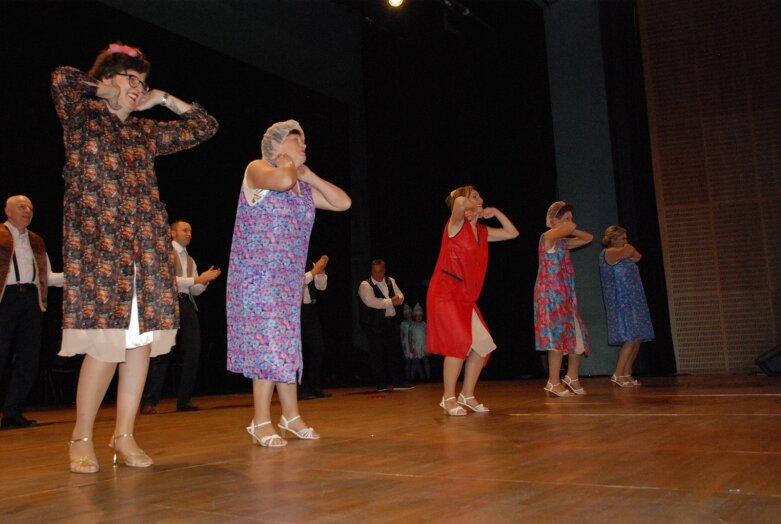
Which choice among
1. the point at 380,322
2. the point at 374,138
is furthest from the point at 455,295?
the point at 374,138

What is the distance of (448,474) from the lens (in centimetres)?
201

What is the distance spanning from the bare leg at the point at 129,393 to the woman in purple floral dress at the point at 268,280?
524 mm

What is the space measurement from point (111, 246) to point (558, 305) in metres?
3.76

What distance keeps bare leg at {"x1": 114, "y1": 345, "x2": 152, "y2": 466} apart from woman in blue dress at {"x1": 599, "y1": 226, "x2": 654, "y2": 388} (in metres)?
4.72

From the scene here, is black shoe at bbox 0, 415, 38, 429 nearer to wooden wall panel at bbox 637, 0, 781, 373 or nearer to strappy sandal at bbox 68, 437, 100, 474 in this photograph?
strappy sandal at bbox 68, 437, 100, 474

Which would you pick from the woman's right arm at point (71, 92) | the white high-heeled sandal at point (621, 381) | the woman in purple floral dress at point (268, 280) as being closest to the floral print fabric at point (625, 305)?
the white high-heeled sandal at point (621, 381)

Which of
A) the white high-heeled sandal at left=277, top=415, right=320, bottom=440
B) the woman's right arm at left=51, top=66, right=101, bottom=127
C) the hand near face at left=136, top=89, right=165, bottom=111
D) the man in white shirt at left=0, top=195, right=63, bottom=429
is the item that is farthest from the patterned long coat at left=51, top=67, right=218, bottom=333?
the man in white shirt at left=0, top=195, right=63, bottom=429

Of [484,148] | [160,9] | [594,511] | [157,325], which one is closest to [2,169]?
[160,9]

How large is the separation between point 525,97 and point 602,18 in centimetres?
146

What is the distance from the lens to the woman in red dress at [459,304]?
13.3ft

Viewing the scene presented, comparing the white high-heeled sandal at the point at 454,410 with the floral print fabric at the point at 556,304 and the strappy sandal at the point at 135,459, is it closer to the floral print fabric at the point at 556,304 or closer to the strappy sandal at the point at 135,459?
the floral print fabric at the point at 556,304

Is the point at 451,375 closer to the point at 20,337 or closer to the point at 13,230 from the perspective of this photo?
the point at 20,337

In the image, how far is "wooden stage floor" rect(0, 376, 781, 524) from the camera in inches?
61.1

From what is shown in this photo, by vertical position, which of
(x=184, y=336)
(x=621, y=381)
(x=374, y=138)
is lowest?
(x=621, y=381)
